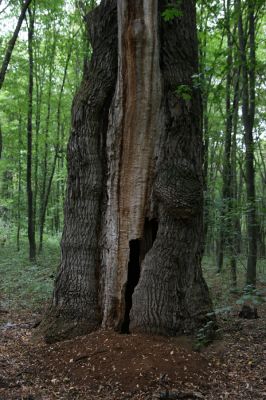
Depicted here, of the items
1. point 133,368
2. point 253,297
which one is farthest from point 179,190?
point 133,368

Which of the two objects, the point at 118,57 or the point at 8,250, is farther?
the point at 8,250

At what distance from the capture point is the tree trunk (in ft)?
17.0

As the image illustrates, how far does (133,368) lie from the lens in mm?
4250

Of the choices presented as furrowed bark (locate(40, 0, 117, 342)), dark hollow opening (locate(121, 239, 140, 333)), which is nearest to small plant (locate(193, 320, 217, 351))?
dark hollow opening (locate(121, 239, 140, 333))

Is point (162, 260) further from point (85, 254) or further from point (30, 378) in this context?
point (30, 378)

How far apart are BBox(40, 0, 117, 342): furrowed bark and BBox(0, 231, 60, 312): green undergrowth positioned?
2623 mm

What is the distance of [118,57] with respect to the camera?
5.54 meters

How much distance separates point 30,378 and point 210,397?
6.57 feet

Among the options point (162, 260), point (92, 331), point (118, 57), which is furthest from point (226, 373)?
point (118, 57)

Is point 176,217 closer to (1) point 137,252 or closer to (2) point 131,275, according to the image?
(1) point 137,252

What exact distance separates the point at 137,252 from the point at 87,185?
3.97 ft

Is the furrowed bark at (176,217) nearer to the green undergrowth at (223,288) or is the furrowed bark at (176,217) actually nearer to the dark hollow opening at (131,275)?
the dark hollow opening at (131,275)

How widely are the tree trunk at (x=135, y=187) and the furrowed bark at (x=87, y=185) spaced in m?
0.01

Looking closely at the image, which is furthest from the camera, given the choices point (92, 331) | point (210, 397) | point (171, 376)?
point (92, 331)
